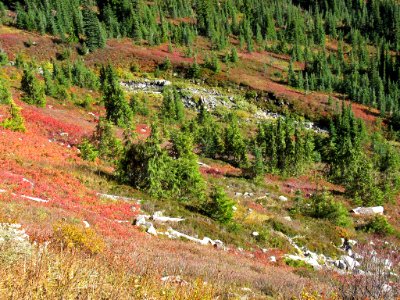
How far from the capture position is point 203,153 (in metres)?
52.8

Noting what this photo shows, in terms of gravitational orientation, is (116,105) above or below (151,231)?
below

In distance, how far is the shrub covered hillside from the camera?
332 inches

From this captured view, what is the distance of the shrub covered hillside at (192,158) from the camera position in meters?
8.45

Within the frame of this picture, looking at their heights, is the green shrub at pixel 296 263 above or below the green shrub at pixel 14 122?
below

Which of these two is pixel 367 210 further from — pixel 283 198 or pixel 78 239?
pixel 78 239

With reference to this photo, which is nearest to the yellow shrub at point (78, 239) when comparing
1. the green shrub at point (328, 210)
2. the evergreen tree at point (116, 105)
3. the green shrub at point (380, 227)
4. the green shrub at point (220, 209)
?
the green shrub at point (220, 209)

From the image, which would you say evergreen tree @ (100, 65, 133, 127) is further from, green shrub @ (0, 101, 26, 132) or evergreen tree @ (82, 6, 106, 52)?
evergreen tree @ (82, 6, 106, 52)

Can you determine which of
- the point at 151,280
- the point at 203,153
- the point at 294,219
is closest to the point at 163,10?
the point at 203,153

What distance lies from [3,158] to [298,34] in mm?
131369

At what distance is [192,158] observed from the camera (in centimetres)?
3297

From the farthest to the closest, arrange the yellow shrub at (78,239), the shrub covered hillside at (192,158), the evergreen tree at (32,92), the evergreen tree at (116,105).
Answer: the evergreen tree at (116,105)
the evergreen tree at (32,92)
the shrub covered hillside at (192,158)
the yellow shrub at (78,239)

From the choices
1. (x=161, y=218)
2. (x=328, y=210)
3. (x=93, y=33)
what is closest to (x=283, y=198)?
(x=328, y=210)

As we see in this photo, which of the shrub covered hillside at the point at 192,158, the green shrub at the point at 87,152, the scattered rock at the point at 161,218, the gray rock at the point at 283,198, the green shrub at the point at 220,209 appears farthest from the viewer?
the gray rock at the point at 283,198

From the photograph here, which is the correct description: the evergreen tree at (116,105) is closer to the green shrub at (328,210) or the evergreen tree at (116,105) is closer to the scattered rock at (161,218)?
the green shrub at (328,210)
